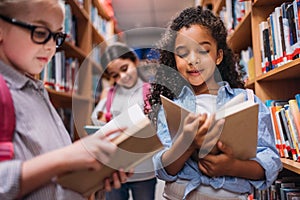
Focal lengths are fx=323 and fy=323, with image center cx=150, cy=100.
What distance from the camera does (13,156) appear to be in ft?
1.87

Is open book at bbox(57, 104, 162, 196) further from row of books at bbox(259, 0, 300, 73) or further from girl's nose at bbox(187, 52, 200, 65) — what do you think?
row of books at bbox(259, 0, 300, 73)

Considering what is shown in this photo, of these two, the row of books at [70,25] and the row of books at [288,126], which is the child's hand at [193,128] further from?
the row of books at [70,25]

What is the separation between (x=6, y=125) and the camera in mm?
558

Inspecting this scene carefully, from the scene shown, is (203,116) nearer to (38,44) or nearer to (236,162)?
(236,162)

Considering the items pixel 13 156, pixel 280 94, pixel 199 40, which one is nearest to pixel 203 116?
pixel 199 40

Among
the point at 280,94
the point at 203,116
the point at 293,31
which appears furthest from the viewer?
the point at 280,94

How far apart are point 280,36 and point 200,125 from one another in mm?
896

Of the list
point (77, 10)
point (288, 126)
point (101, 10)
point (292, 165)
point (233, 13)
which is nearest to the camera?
point (292, 165)

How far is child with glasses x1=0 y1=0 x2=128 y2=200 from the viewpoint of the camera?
540 mm

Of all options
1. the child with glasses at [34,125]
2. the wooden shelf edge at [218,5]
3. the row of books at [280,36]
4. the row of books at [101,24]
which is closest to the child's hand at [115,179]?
the child with glasses at [34,125]

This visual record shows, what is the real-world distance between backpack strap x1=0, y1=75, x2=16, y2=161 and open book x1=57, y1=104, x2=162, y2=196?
102 millimetres

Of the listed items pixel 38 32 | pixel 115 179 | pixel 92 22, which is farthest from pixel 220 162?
pixel 92 22

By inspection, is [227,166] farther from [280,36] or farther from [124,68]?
[124,68]

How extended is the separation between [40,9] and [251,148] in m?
0.56
